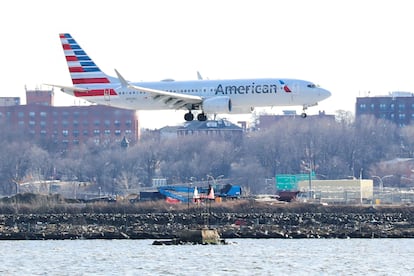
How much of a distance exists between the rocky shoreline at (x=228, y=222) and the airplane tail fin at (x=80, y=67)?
935 centimetres

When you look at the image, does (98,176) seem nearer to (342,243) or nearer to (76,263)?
(342,243)

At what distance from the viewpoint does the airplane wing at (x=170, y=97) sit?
104125 millimetres

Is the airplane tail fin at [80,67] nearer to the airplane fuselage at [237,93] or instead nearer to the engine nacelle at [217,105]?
the airplane fuselage at [237,93]

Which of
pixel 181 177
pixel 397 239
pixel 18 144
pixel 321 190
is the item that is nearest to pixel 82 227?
pixel 397 239

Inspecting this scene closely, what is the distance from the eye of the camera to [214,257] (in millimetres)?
80062

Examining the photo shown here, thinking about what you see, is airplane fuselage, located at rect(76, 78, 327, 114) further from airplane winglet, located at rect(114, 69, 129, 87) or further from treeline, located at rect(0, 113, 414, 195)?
treeline, located at rect(0, 113, 414, 195)

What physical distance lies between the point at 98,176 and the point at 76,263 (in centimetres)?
10951

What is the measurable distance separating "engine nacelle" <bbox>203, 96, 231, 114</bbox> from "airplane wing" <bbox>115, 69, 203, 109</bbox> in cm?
110

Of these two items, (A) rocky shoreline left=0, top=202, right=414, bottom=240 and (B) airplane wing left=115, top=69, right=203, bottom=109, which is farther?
(B) airplane wing left=115, top=69, right=203, bottom=109

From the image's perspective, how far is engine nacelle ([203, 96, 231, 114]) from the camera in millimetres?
103000

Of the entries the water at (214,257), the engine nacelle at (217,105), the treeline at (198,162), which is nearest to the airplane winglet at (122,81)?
the engine nacelle at (217,105)

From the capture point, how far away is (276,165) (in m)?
193

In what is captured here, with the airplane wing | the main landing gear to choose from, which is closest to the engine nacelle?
the airplane wing

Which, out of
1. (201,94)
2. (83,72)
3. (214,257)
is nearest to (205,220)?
(201,94)
